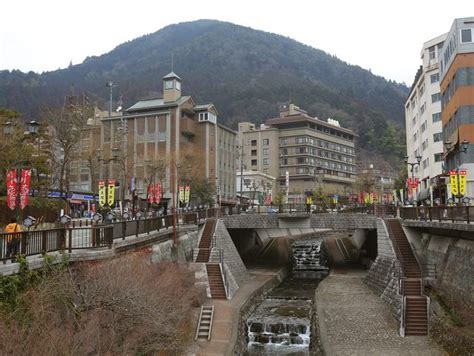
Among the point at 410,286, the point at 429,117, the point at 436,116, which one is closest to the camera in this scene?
the point at 410,286

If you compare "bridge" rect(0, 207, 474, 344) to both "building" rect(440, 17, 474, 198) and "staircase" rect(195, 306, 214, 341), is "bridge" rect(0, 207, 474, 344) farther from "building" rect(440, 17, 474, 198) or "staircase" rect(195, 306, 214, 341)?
"building" rect(440, 17, 474, 198)

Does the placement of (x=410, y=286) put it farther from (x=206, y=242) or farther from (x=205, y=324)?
(x=206, y=242)

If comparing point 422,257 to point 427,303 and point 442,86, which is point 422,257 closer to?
point 427,303

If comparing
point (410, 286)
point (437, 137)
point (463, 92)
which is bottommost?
point (410, 286)

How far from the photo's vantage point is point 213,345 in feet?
78.4

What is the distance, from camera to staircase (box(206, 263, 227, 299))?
31605 mm

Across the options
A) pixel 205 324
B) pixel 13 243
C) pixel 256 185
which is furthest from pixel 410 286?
pixel 256 185

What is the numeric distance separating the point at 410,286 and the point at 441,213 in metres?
5.15

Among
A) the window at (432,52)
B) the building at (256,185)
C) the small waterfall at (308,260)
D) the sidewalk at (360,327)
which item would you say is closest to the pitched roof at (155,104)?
the building at (256,185)

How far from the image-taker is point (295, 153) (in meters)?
121

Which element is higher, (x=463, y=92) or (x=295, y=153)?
(x=295, y=153)

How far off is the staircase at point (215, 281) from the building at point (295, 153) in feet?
275

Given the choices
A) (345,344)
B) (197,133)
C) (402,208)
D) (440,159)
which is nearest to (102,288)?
(345,344)

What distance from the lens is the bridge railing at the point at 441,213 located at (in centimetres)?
2417
